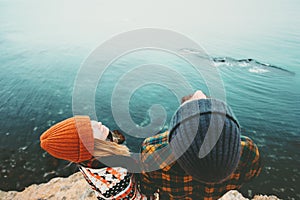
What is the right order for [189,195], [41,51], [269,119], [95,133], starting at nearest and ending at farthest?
[95,133], [189,195], [269,119], [41,51]

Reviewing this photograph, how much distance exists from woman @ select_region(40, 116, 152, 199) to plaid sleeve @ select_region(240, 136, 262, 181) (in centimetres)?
76

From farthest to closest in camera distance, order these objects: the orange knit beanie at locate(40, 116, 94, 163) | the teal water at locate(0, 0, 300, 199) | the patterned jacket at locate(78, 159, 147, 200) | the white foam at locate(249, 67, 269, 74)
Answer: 1. the white foam at locate(249, 67, 269, 74)
2. the teal water at locate(0, 0, 300, 199)
3. the patterned jacket at locate(78, 159, 147, 200)
4. the orange knit beanie at locate(40, 116, 94, 163)

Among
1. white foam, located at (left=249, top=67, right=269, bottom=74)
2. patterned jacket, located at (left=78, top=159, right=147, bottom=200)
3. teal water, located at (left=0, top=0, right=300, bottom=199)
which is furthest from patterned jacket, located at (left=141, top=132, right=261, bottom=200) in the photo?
white foam, located at (left=249, top=67, right=269, bottom=74)

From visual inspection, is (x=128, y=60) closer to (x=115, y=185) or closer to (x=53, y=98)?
(x=53, y=98)

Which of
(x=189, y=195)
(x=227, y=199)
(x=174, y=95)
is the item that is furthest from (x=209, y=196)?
(x=174, y=95)

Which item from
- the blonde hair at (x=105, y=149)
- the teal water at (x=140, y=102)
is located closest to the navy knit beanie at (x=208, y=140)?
the blonde hair at (x=105, y=149)

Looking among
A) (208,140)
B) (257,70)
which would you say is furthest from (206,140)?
(257,70)

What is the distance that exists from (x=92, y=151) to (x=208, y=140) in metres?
0.75

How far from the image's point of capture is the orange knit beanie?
1281 mm

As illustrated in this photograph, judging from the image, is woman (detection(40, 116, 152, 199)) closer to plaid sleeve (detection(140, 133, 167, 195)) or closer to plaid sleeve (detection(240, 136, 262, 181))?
plaid sleeve (detection(140, 133, 167, 195))

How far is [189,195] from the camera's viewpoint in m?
1.52

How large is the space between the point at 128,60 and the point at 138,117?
481 cm

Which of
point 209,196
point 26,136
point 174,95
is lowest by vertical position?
point 26,136

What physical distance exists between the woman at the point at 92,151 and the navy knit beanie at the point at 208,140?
0.55m
